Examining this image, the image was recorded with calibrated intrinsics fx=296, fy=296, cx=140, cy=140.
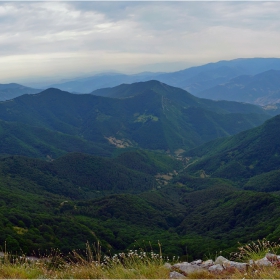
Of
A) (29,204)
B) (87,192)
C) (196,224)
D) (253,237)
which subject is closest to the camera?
(253,237)

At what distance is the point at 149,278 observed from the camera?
1037 centimetres

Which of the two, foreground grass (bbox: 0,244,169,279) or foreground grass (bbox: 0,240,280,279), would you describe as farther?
foreground grass (bbox: 0,244,169,279)

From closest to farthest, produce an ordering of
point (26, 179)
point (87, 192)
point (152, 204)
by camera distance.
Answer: point (152, 204)
point (26, 179)
point (87, 192)

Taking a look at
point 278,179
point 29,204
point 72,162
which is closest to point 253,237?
point 29,204

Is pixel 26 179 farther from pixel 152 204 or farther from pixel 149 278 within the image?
pixel 149 278

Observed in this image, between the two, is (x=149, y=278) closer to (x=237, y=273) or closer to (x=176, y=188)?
(x=237, y=273)

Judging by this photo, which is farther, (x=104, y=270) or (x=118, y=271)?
(x=104, y=270)

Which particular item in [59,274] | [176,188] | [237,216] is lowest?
[176,188]

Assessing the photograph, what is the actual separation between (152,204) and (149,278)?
123940 mm

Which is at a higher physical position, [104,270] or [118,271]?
[118,271]

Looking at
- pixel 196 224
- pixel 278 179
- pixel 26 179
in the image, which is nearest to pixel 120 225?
pixel 196 224

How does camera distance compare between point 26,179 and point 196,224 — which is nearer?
point 196,224

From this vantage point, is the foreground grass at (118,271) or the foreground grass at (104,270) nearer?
the foreground grass at (118,271)

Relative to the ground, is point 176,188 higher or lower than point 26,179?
lower
